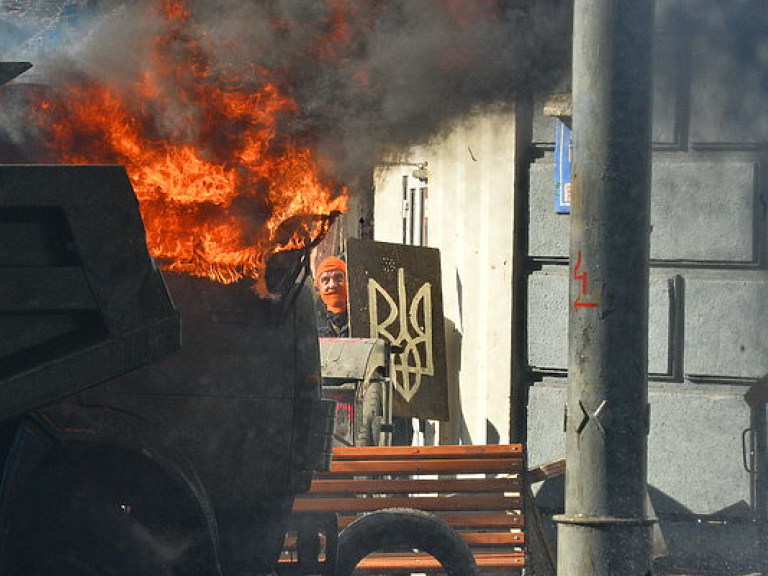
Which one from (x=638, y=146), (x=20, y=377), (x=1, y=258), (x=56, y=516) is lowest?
(x=56, y=516)

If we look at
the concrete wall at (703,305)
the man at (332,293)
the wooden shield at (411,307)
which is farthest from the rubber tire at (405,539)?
the man at (332,293)

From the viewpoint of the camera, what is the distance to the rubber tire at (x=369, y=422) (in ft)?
32.7

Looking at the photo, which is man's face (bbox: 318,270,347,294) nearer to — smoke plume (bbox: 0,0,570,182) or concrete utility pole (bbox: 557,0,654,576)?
smoke plume (bbox: 0,0,570,182)

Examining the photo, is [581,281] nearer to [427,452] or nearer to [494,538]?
[494,538]

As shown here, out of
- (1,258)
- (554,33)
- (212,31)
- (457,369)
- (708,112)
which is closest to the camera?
(1,258)

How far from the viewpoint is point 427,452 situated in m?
8.83

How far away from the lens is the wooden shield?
418 inches

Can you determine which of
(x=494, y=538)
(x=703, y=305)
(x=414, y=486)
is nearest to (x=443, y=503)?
(x=414, y=486)

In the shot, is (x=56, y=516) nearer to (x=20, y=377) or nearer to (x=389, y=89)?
(x=20, y=377)

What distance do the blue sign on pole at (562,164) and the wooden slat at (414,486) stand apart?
187cm

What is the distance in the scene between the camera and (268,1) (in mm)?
6125

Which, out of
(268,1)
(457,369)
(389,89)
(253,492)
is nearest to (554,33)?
(389,89)

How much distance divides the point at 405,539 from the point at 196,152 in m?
2.17

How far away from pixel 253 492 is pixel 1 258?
1526 millimetres
